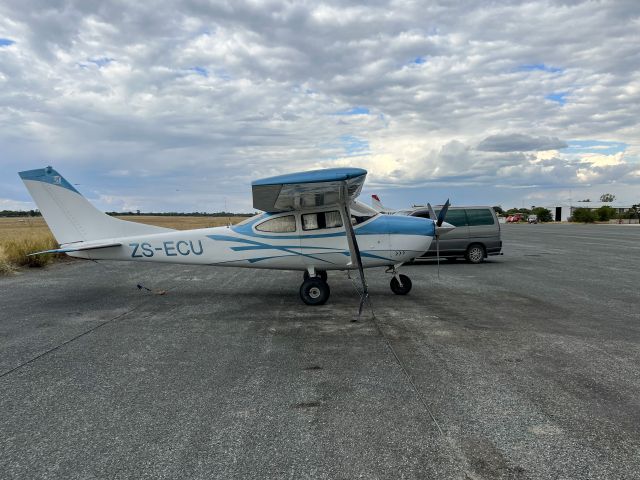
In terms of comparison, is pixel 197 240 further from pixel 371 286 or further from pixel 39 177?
pixel 371 286

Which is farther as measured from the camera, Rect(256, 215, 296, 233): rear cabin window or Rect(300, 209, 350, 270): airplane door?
Rect(256, 215, 296, 233): rear cabin window

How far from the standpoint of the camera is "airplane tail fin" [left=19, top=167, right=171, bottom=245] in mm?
9609

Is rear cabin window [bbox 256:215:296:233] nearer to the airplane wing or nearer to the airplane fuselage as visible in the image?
the airplane fuselage

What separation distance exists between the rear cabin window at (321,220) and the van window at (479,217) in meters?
8.55

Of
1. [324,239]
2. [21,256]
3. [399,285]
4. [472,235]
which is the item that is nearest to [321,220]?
[324,239]

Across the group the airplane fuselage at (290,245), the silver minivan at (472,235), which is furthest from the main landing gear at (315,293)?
the silver minivan at (472,235)

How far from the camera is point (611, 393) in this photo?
4211mm

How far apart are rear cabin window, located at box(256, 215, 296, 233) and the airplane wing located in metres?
0.33

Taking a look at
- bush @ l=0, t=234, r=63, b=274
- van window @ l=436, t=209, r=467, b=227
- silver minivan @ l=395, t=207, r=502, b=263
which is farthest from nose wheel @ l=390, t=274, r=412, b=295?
bush @ l=0, t=234, r=63, b=274

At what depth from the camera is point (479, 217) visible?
16.0 metres

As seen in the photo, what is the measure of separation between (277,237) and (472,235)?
9448 mm

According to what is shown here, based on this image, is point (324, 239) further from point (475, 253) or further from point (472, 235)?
point (475, 253)

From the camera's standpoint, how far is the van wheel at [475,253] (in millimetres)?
16078

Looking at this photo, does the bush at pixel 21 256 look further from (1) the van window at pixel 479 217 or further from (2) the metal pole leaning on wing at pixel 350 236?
(1) the van window at pixel 479 217
